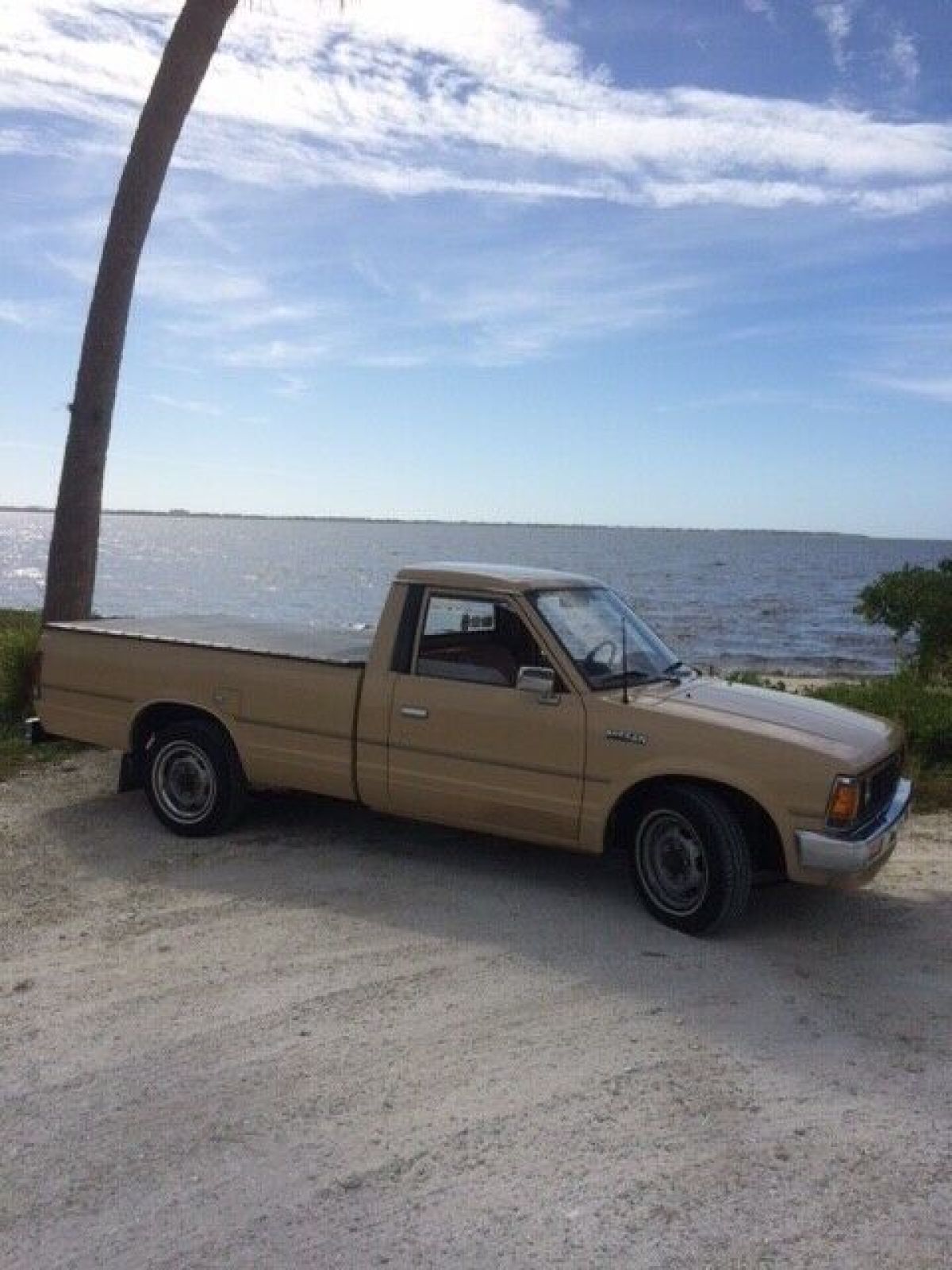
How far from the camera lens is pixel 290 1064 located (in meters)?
4.36

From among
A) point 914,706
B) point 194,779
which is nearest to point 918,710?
point 914,706

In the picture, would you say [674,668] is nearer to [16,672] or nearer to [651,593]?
[16,672]

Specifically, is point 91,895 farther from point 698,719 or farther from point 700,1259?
point 700,1259

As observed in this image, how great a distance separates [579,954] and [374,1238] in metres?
2.29

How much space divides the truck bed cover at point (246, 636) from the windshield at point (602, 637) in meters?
1.20

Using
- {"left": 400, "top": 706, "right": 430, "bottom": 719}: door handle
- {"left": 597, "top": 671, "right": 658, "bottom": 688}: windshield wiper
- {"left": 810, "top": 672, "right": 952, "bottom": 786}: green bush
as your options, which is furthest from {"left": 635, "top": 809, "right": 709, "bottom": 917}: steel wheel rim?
{"left": 810, "top": 672, "right": 952, "bottom": 786}: green bush

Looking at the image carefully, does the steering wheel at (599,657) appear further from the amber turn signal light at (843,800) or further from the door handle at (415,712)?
the amber turn signal light at (843,800)

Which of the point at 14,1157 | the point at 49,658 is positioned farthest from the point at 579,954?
the point at 49,658

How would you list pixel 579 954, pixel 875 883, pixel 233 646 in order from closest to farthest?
pixel 579 954
pixel 875 883
pixel 233 646

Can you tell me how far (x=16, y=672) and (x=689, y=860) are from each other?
7.60 meters

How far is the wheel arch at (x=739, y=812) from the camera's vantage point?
573 cm

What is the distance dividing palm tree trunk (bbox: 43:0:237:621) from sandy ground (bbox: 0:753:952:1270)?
188 inches

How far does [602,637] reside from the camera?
6.59 metres

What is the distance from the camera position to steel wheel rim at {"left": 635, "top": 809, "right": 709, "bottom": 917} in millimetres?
5723
